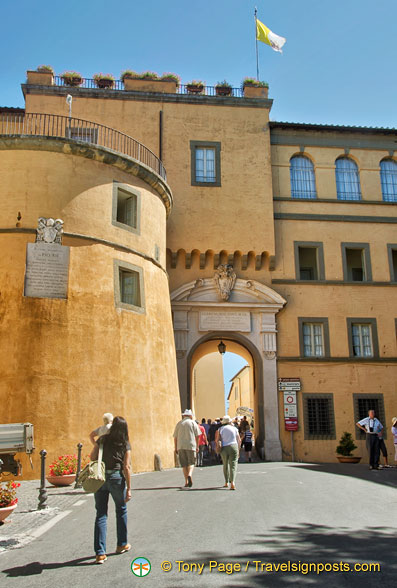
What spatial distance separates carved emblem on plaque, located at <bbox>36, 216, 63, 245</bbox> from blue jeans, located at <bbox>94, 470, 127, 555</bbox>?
37.1ft

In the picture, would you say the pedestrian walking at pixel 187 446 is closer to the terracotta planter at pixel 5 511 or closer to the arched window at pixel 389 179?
the terracotta planter at pixel 5 511

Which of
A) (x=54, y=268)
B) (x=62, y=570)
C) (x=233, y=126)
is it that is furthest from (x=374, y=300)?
(x=62, y=570)

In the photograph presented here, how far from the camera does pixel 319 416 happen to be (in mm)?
23344

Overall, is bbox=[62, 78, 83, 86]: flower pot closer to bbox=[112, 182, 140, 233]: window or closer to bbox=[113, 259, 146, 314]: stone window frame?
bbox=[112, 182, 140, 233]: window

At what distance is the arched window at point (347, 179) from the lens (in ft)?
86.7

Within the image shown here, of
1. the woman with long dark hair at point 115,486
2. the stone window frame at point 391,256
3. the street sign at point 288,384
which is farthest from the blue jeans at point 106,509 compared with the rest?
the stone window frame at point 391,256

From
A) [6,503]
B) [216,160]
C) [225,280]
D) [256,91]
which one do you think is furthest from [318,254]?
[6,503]

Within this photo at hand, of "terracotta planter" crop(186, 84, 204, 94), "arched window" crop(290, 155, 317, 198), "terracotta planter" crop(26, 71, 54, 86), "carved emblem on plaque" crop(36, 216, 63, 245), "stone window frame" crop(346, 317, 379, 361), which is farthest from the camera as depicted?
"terracotta planter" crop(186, 84, 204, 94)

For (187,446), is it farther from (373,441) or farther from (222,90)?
(222,90)

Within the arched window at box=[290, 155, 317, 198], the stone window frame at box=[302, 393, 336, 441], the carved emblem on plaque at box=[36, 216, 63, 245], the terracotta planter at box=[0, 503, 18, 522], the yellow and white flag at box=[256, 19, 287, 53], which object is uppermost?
the yellow and white flag at box=[256, 19, 287, 53]

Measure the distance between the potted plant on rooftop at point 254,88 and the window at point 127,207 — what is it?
383 inches

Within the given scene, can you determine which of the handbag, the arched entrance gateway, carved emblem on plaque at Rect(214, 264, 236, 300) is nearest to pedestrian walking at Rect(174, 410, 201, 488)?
the handbag

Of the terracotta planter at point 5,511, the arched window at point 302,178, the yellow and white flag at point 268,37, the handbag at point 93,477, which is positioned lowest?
the terracotta planter at point 5,511

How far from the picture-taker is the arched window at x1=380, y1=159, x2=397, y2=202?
2681 cm
